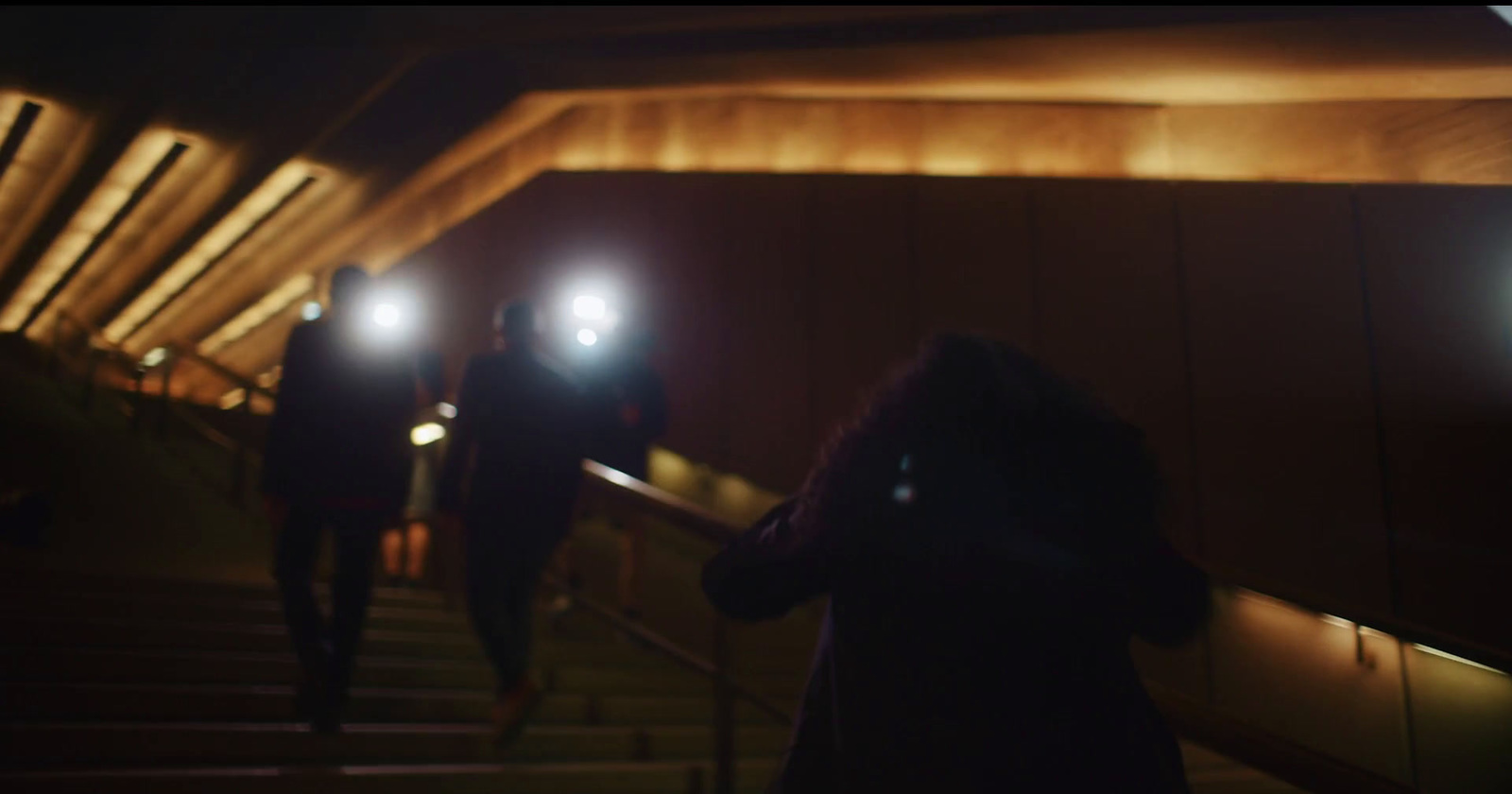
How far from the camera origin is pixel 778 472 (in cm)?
728

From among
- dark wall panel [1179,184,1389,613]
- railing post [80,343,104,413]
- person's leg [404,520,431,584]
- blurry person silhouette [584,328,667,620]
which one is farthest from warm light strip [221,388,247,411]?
dark wall panel [1179,184,1389,613]

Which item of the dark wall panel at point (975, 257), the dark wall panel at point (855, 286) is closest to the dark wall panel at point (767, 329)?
the dark wall panel at point (855, 286)

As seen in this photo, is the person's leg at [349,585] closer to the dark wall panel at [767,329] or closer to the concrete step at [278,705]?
the concrete step at [278,705]

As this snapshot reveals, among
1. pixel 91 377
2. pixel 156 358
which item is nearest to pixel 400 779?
pixel 91 377

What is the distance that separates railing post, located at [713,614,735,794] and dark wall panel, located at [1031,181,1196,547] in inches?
138

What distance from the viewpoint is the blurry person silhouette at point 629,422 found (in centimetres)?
487

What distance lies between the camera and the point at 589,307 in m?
8.41

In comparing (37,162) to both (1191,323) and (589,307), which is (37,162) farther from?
(1191,323)

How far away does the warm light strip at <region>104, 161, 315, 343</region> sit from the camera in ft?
36.0

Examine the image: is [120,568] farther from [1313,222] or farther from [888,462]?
[1313,222]

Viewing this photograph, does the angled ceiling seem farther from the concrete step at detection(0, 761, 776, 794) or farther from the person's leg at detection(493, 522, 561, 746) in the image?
the concrete step at detection(0, 761, 776, 794)

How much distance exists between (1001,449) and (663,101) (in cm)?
768

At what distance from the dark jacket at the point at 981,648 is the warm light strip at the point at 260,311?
1431cm

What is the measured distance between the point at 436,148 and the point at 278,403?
7.59 meters
